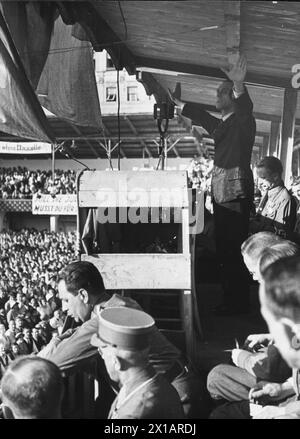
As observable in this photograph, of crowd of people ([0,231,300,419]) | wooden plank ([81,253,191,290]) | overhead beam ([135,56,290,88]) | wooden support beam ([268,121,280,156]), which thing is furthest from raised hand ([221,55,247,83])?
wooden support beam ([268,121,280,156])

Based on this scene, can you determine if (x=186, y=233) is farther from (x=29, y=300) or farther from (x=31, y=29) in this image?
(x=29, y=300)

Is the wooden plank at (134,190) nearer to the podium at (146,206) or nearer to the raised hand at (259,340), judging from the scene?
the podium at (146,206)

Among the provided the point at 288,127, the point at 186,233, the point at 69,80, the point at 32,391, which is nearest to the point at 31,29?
the point at 69,80

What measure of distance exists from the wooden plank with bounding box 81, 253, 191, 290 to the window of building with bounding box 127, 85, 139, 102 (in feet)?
56.3

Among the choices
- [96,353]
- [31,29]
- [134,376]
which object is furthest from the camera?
[31,29]

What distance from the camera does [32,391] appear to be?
6.05ft

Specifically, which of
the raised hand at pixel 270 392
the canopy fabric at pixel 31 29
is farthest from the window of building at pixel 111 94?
the raised hand at pixel 270 392

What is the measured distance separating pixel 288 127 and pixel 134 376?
14.6 ft

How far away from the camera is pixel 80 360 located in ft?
8.35

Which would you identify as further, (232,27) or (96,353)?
(232,27)

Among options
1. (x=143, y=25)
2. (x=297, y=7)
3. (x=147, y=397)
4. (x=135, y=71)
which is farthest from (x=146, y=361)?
(x=135, y=71)

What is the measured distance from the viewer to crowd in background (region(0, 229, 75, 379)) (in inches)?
249
